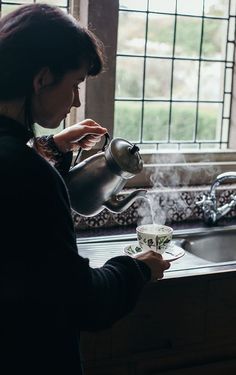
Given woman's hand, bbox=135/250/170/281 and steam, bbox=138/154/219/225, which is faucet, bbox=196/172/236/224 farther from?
woman's hand, bbox=135/250/170/281

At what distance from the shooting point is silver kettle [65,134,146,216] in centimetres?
164

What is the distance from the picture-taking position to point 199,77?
2736 mm

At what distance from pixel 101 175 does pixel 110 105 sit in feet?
2.46

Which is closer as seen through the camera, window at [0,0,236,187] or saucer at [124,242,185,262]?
saucer at [124,242,185,262]

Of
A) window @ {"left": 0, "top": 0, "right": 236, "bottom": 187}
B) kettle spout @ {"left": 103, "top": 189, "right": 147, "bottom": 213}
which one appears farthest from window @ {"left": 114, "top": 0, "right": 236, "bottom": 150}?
kettle spout @ {"left": 103, "top": 189, "right": 147, "bottom": 213}

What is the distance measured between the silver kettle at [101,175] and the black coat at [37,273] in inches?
22.6

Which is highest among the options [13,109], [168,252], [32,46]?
[32,46]

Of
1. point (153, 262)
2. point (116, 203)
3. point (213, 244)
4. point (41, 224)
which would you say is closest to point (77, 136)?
point (116, 203)

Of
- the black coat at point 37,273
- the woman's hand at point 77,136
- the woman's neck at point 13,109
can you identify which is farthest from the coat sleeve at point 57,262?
the woman's hand at point 77,136

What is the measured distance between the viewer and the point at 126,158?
164 centimetres

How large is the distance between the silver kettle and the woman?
0.49m

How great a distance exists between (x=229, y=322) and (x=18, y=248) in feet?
3.39

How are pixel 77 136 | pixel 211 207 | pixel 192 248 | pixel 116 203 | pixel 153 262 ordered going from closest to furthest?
1. pixel 153 262
2. pixel 77 136
3. pixel 116 203
4. pixel 192 248
5. pixel 211 207

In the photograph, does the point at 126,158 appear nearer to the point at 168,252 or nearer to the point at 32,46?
the point at 168,252
